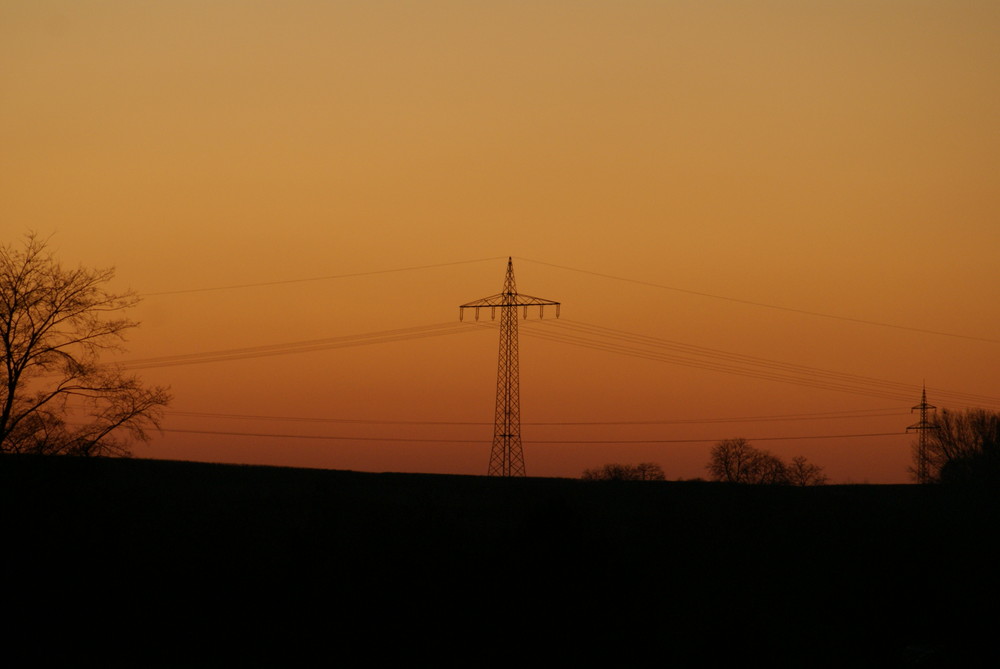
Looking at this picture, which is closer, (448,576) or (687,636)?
(687,636)

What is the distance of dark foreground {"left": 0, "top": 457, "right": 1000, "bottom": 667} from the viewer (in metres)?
41.7

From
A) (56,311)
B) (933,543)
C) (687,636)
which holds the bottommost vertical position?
(687,636)

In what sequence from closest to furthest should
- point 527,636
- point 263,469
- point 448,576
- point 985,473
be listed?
point 527,636
point 448,576
point 263,469
point 985,473

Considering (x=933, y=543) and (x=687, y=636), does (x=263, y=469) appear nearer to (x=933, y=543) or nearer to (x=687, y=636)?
(x=687, y=636)

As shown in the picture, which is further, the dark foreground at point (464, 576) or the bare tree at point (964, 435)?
the bare tree at point (964, 435)

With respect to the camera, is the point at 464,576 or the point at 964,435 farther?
the point at 964,435

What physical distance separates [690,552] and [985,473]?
42.1 metres

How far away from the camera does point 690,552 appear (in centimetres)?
4994

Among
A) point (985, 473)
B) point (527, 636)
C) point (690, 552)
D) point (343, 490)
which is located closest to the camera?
point (527, 636)

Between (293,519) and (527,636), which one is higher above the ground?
(293,519)

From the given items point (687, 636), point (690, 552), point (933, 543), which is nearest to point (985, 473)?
point (933, 543)

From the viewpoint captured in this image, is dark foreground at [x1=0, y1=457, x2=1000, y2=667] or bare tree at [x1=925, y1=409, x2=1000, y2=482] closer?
dark foreground at [x1=0, y1=457, x2=1000, y2=667]

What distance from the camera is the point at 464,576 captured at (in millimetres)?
45719

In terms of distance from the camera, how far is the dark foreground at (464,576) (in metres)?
41.7
